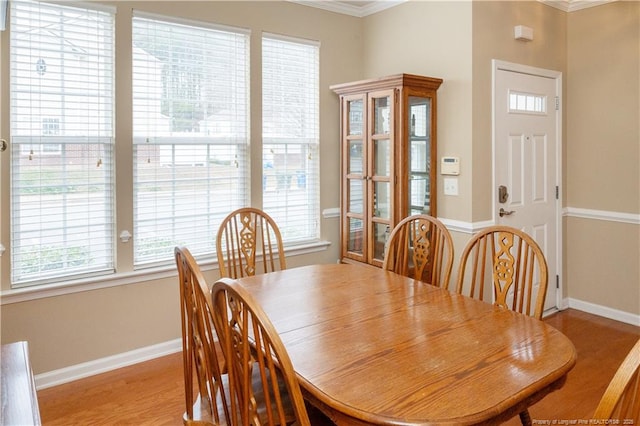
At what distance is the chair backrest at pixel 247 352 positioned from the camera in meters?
1.05

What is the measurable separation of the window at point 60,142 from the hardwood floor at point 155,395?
26.0 inches

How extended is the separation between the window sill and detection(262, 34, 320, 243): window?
0.74m

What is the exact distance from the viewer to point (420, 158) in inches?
133

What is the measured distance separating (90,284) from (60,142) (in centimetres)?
86

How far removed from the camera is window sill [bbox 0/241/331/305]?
2592mm

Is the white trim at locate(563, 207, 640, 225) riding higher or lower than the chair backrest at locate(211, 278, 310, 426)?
higher

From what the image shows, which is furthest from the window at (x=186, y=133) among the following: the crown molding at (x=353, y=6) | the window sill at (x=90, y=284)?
the crown molding at (x=353, y=6)

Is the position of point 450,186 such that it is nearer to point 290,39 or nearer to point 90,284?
point 290,39

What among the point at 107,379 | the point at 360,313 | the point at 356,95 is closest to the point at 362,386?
the point at 360,313

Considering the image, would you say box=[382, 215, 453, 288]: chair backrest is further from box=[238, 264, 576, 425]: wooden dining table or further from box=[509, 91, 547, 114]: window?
box=[509, 91, 547, 114]: window

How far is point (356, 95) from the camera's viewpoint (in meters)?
3.58

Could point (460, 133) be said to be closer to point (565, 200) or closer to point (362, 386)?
point (565, 200)

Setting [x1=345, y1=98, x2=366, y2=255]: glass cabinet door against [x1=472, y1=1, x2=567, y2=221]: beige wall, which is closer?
[x1=472, y1=1, x2=567, y2=221]: beige wall

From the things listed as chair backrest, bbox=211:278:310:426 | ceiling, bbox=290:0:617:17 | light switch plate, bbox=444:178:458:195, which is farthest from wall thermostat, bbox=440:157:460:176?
chair backrest, bbox=211:278:310:426
